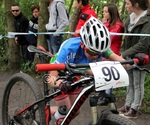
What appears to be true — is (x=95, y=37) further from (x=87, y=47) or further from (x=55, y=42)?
(x=55, y=42)

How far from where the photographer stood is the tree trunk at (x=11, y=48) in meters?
7.91

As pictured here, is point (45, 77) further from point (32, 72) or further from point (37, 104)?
point (32, 72)

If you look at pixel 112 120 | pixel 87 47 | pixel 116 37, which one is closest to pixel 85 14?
pixel 116 37

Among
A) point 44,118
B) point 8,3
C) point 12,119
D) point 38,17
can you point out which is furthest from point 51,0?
point 44,118

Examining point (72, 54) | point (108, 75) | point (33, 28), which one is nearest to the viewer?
point (108, 75)

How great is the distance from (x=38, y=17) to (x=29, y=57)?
1255 mm

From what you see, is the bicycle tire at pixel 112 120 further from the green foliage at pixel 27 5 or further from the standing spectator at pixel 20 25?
the green foliage at pixel 27 5

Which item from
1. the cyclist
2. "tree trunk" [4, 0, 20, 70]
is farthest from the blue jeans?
the cyclist

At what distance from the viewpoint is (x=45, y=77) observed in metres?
2.94

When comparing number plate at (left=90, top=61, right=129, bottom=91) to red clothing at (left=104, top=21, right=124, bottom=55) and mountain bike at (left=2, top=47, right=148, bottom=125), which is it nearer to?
mountain bike at (left=2, top=47, right=148, bottom=125)

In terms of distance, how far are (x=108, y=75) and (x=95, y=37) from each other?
0.45m

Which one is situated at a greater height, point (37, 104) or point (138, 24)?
point (138, 24)

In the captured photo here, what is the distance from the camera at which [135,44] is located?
179 inches

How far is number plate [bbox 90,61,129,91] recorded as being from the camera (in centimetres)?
250
